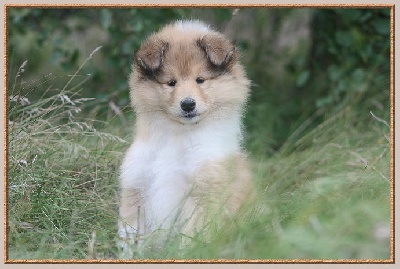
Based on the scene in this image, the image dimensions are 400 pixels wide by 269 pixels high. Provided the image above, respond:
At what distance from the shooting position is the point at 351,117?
7059 mm

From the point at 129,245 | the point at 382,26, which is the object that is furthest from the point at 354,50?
the point at 129,245

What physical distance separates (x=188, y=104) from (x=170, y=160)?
42 centimetres

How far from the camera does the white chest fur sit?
4668 mm

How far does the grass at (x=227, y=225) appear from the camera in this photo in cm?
410

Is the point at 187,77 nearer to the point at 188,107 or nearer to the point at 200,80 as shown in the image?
the point at 200,80

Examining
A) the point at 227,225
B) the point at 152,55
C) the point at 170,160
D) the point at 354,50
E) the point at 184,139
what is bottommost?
Result: the point at 227,225

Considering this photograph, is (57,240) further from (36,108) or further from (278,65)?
(278,65)

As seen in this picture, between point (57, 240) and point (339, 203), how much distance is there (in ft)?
5.94

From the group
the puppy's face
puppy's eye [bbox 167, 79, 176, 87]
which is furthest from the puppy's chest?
puppy's eye [bbox 167, 79, 176, 87]

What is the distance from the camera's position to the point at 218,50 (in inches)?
186

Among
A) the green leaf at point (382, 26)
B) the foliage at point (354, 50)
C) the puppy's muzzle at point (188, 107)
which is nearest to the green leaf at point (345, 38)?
the foliage at point (354, 50)

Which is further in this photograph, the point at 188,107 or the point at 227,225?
the point at 188,107

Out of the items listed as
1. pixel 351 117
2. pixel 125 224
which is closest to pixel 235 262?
pixel 125 224

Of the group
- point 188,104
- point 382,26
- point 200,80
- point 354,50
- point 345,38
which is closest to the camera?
point 188,104
